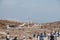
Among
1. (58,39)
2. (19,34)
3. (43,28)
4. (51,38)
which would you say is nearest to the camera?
(51,38)

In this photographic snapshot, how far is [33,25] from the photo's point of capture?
37.2 ft

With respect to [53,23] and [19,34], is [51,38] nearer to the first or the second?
[19,34]

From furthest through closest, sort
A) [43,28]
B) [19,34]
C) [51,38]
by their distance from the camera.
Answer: [43,28] < [19,34] < [51,38]

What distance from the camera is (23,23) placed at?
436 inches

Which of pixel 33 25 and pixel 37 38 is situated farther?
pixel 33 25

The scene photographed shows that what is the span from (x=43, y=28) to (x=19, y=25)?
1.37 m

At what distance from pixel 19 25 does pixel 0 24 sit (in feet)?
3.67

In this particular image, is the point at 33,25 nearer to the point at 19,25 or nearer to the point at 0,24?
the point at 19,25

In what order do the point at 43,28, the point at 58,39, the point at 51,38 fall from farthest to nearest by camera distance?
the point at 43,28 → the point at 58,39 → the point at 51,38

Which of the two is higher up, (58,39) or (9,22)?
(9,22)

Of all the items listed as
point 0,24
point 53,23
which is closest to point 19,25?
point 0,24

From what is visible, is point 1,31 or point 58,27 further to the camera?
point 58,27

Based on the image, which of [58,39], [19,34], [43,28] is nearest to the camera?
[58,39]

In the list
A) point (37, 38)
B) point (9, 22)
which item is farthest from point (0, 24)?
point (37, 38)
